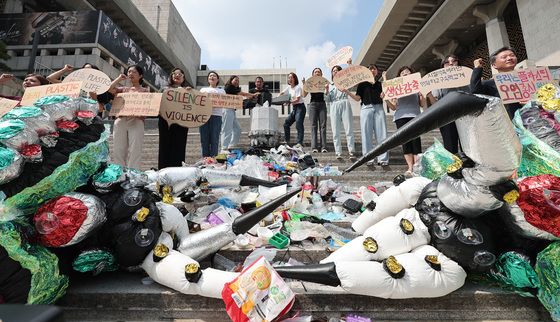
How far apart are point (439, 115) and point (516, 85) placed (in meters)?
3.26

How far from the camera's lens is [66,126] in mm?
1747

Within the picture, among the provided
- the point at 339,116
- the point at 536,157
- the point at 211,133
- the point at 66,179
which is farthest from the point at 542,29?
the point at 66,179

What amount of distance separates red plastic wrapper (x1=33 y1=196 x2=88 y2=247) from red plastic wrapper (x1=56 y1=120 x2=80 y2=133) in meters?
0.44

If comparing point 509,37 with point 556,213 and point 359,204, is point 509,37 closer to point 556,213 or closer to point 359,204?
point 359,204

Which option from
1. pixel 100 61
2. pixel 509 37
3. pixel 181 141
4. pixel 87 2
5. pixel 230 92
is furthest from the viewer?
pixel 87 2

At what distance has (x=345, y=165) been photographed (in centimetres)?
517

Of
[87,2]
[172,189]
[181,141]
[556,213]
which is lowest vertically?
[556,213]

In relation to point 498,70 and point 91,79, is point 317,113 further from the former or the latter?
point 91,79

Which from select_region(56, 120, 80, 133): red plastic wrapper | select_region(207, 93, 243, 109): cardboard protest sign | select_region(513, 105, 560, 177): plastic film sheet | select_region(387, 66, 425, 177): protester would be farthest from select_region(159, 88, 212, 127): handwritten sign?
select_region(513, 105, 560, 177): plastic film sheet

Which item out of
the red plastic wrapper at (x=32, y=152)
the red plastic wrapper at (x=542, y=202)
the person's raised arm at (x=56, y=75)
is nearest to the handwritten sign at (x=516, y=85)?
the red plastic wrapper at (x=542, y=202)

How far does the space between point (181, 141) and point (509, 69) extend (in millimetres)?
4425

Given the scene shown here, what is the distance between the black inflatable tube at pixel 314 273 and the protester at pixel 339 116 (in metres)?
3.85

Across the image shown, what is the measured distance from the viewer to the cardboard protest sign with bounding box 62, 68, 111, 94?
12.3 feet

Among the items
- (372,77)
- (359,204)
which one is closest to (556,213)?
(359,204)
